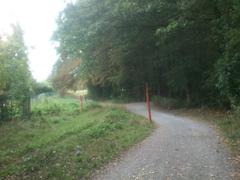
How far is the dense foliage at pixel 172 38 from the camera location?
15.5 metres

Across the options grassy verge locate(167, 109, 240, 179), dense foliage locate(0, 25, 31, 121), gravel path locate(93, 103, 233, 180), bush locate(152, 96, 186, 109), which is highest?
dense foliage locate(0, 25, 31, 121)

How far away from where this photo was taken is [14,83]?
77.3ft

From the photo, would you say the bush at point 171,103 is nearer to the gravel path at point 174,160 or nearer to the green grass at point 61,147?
the green grass at point 61,147

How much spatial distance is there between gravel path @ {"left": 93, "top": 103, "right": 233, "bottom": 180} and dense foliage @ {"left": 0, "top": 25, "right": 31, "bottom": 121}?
12.1 metres

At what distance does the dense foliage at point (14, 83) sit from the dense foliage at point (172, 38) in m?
3.31

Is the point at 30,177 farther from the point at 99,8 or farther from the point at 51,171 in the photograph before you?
the point at 99,8

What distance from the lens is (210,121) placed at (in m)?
16.3

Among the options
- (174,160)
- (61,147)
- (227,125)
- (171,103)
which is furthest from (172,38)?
(174,160)

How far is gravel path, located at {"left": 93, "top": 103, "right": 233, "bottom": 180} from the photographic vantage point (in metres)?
7.96

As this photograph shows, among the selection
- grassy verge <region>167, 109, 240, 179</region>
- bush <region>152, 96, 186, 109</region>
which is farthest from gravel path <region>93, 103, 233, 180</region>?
bush <region>152, 96, 186, 109</region>

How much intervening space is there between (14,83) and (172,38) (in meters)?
10.8

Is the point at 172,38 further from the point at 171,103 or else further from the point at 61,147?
the point at 61,147

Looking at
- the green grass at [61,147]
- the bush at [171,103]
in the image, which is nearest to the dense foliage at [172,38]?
the bush at [171,103]

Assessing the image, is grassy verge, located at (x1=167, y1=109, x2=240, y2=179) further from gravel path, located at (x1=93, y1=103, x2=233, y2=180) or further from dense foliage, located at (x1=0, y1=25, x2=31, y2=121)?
dense foliage, located at (x1=0, y1=25, x2=31, y2=121)
